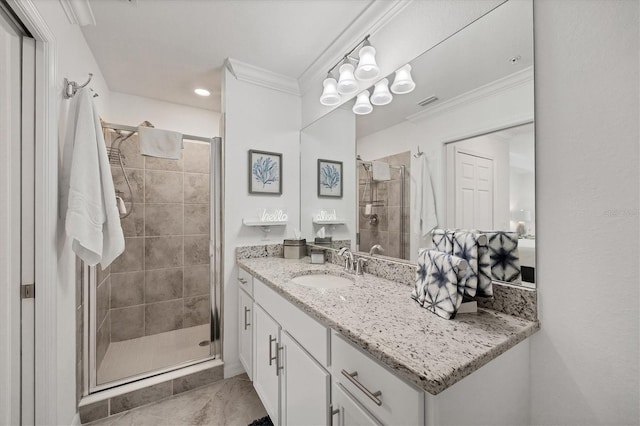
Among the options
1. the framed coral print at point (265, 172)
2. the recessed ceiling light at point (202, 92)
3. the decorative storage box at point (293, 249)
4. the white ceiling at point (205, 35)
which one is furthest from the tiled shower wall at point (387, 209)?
the recessed ceiling light at point (202, 92)

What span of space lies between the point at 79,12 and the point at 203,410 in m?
2.40

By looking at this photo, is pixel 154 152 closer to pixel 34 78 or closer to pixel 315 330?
pixel 34 78

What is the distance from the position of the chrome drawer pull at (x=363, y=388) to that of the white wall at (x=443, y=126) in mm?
689

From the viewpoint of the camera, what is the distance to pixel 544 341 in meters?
0.89

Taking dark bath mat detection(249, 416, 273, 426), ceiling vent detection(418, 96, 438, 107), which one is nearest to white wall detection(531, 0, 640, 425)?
ceiling vent detection(418, 96, 438, 107)

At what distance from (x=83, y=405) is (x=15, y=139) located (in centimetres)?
147

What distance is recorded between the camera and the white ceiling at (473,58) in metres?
0.94

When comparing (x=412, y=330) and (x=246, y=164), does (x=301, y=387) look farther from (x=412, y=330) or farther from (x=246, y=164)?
(x=246, y=164)

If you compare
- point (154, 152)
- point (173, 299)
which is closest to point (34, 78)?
point (154, 152)

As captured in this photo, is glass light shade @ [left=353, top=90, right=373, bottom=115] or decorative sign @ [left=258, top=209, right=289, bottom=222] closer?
glass light shade @ [left=353, top=90, right=373, bottom=115]

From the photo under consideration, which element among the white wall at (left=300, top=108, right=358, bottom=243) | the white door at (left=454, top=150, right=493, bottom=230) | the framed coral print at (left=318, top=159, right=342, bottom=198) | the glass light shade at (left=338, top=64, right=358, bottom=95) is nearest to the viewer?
the white door at (left=454, top=150, right=493, bottom=230)

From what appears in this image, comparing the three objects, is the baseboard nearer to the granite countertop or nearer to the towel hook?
the granite countertop

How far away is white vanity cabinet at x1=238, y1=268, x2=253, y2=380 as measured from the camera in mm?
1719

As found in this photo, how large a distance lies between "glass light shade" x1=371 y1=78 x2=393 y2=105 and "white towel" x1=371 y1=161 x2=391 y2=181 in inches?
13.5
